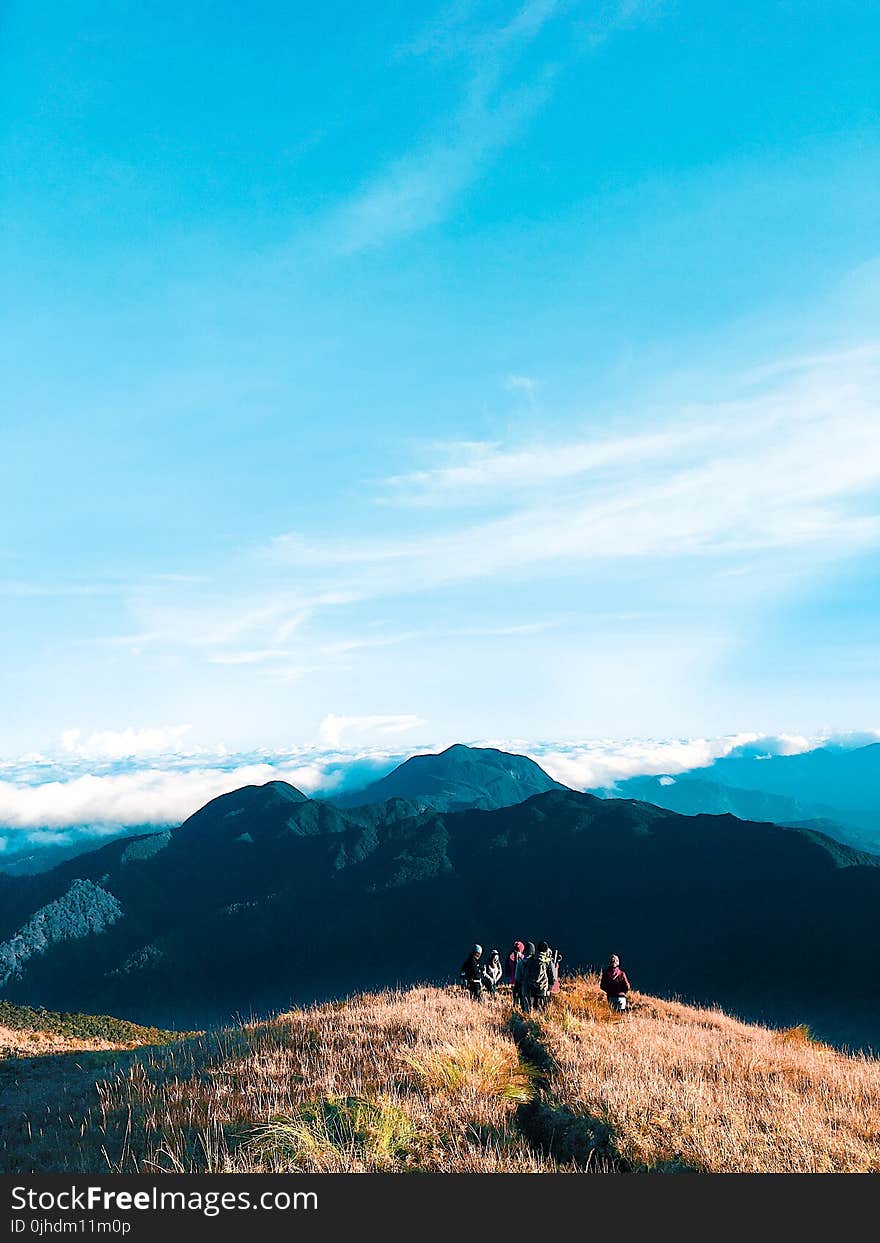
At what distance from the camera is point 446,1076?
7641mm

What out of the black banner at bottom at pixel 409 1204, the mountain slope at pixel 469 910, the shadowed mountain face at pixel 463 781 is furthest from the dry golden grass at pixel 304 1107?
the shadowed mountain face at pixel 463 781

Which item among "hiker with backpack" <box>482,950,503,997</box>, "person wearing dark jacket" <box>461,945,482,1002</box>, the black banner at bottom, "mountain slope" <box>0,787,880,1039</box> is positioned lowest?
"mountain slope" <box>0,787,880,1039</box>

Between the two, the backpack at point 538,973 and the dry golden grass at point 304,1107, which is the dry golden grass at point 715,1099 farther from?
the backpack at point 538,973

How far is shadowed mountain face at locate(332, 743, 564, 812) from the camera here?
153750mm

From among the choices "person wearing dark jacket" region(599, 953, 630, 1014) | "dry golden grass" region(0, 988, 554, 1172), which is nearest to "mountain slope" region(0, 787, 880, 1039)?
"person wearing dark jacket" region(599, 953, 630, 1014)

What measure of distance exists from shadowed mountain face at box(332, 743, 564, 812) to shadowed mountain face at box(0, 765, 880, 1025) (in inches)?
2279

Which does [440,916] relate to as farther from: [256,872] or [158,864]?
[158,864]

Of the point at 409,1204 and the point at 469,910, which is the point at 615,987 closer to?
the point at 409,1204

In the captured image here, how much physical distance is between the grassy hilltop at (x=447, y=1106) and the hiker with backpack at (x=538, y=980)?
3.06m

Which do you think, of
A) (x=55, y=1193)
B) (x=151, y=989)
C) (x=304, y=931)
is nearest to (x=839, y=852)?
(x=304, y=931)

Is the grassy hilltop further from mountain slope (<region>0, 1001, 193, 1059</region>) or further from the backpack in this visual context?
mountain slope (<region>0, 1001, 193, 1059</region>)

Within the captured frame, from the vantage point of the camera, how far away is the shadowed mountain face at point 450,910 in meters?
54.1

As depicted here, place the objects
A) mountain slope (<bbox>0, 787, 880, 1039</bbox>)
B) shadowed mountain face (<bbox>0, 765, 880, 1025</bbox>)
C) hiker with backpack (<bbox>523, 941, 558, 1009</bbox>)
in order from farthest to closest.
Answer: shadowed mountain face (<bbox>0, 765, 880, 1025</bbox>) < mountain slope (<bbox>0, 787, 880, 1039</bbox>) < hiker with backpack (<bbox>523, 941, 558, 1009</bbox>)

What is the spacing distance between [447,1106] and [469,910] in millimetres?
67950
